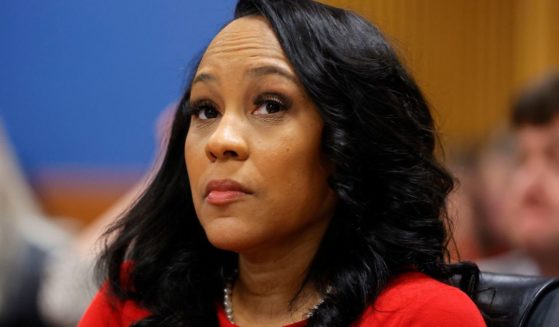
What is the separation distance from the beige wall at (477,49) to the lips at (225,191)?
1.77 m

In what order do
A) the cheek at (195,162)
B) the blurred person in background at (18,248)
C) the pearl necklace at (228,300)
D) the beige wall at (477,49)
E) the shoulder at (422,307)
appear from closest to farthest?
the shoulder at (422,307) < the cheek at (195,162) < the pearl necklace at (228,300) < the beige wall at (477,49) < the blurred person in background at (18,248)

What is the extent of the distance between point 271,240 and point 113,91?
2.12 m

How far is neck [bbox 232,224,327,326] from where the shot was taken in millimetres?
1695

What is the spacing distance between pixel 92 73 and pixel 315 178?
7.18 ft

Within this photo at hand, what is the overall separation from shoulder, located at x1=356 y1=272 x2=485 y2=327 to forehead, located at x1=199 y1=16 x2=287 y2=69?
41cm

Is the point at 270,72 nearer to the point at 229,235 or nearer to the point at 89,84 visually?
the point at 229,235

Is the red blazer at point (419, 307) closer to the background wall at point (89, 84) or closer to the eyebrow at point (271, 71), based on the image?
the eyebrow at point (271, 71)

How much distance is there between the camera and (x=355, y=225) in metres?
1.68

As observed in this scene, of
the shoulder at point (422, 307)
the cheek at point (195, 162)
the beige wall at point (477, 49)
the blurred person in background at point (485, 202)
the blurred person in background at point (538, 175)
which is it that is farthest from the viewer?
the beige wall at point (477, 49)

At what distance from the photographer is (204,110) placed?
1.70 meters

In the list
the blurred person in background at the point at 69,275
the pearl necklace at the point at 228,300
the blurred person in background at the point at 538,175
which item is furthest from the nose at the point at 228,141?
the blurred person in background at the point at 69,275

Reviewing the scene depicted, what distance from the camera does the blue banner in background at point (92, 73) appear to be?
3.56 m

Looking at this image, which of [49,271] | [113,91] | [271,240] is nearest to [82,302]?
[49,271]

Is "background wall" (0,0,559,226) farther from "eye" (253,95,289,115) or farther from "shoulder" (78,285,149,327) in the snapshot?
"eye" (253,95,289,115)
